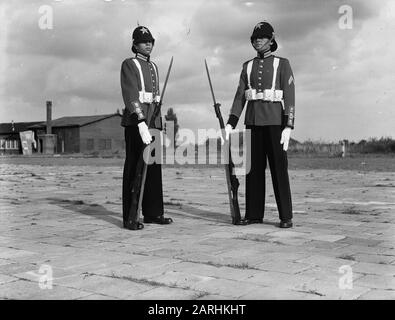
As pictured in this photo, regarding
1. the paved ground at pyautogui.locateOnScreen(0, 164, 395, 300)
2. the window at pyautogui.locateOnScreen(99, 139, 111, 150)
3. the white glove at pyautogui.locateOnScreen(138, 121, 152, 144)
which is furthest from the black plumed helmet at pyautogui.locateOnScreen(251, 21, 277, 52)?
the window at pyautogui.locateOnScreen(99, 139, 111, 150)

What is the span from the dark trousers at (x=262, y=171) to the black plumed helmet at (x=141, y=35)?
144 cm

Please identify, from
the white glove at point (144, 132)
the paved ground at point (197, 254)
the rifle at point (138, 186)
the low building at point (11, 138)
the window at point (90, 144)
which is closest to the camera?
the paved ground at point (197, 254)

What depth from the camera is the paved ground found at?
10.5ft

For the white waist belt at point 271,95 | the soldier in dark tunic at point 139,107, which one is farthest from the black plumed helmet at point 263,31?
A: the soldier in dark tunic at point 139,107

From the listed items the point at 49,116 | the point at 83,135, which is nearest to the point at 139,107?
the point at 83,135

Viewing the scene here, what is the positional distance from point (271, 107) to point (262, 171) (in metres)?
0.76

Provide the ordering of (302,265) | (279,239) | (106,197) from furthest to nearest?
(106,197)
(279,239)
(302,265)

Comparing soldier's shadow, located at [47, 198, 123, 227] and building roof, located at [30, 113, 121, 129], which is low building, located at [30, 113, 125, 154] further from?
soldier's shadow, located at [47, 198, 123, 227]

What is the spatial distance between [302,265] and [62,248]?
2027 millimetres

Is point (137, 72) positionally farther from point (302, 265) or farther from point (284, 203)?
point (302, 265)

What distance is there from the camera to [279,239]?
4988mm

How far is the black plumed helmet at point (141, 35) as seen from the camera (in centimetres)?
583

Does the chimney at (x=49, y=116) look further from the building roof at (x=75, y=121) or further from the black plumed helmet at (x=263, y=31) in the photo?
→ the black plumed helmet at (x=263, y=31)
